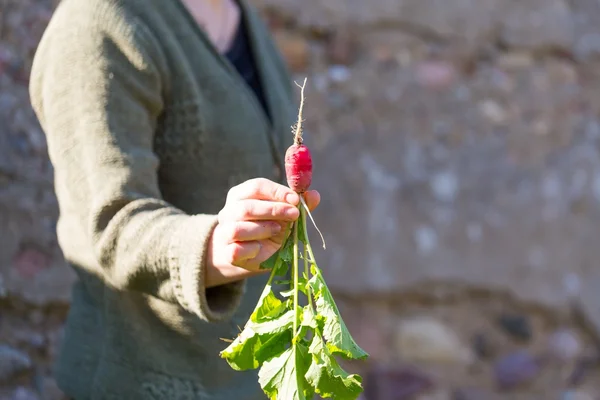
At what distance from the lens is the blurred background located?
7.80ft

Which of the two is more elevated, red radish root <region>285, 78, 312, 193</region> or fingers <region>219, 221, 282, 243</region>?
red radish root <region>285, 78, 312, 193</region>

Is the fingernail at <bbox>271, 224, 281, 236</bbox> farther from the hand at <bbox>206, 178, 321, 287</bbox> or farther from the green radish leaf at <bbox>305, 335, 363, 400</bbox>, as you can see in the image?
the green radish leaf at <bbox>305, 335, 363, 400</bbox>

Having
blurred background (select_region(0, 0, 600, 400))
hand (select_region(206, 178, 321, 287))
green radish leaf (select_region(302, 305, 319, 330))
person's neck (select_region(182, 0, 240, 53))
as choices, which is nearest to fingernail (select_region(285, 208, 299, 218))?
hand (select_region(206, 178, 321, 287))

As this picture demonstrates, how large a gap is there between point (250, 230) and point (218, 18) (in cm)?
59

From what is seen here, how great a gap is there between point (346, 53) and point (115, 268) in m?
1.34

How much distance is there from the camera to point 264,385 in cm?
105

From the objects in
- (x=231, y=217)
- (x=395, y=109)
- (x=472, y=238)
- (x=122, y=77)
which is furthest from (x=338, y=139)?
(x=231, y=217)

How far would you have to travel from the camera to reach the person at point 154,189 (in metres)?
1.14

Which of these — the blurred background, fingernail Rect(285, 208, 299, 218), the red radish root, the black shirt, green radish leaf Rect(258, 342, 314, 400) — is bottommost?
green radish leaf Rect(258, 342, 314, 400)

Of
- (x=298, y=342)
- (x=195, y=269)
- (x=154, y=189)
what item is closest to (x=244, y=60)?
(x=154, y=189)

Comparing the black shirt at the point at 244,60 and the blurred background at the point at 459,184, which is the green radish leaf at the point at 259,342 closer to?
the black shirt at the point at 244,60

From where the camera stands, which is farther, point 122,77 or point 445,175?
point 445,175

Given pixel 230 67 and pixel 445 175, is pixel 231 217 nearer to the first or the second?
pixel 230 67

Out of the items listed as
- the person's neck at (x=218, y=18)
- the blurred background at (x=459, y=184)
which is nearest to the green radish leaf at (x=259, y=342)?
the person's neck at (x=218, y=18)
